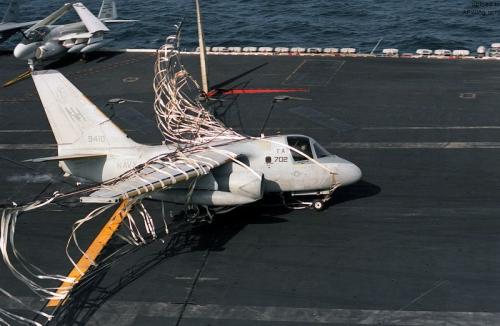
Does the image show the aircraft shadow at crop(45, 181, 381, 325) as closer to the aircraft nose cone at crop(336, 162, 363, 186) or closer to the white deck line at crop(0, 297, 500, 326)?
the white deck line at crop(0, 297, 500, 326)

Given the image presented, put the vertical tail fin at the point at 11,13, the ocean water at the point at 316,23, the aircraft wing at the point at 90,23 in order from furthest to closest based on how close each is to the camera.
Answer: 1. the ocean water at the point at 316,23
2. the vertical tail fin at the point at 11,13
3. the aircraft wing at the point at 90,23

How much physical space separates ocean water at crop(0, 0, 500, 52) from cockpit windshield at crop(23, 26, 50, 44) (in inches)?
787

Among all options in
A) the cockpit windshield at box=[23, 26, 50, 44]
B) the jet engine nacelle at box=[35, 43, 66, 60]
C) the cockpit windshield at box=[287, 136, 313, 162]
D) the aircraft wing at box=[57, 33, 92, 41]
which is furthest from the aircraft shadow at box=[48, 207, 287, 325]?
the cockpit windshield at box=[23, 26, 50, 44]

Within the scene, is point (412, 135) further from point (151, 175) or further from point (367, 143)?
point (151, 175)

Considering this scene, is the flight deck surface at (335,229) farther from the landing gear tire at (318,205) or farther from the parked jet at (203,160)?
the parked jet at (203,160)

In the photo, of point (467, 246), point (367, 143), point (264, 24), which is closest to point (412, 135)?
point (367, 143)

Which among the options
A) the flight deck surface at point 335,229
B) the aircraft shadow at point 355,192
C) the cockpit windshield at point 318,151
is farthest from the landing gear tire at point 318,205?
the cockpit windshield at point 318,151

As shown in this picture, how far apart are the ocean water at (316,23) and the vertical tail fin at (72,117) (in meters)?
44.1

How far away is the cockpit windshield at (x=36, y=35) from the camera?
53219mm

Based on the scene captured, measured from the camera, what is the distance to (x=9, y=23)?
63.0 metres

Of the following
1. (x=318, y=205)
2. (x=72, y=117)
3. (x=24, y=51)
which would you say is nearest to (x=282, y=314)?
(x=318, y=205)

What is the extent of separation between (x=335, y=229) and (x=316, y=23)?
2194 inches

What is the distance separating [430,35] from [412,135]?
1592 inches

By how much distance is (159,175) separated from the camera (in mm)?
25375
